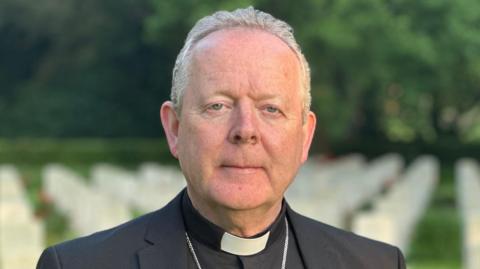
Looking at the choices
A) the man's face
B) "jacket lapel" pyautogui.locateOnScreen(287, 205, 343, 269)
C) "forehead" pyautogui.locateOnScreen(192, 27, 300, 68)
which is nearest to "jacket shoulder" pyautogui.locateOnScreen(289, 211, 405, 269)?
"jacket lapel" pyautogui.locateOnScreen(287, 205, 343, 269)

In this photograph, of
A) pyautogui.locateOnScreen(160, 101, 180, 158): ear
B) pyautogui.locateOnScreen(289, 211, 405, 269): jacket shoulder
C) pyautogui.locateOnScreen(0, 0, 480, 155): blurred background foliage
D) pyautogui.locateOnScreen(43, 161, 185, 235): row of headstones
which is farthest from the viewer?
pyautogui.locateOnScreen(0, 0, 480, 155): blurred background foliage

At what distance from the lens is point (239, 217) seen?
308 cm

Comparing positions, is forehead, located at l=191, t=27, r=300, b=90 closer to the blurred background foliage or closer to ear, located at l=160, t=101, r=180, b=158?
ear, located at l=160, t=101, r=180, b=158

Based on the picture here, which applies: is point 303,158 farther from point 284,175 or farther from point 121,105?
point 121,105

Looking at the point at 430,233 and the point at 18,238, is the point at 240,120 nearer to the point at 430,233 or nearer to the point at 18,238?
the point at 18,238

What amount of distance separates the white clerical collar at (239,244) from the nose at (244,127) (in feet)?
1.00

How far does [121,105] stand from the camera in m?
45.6

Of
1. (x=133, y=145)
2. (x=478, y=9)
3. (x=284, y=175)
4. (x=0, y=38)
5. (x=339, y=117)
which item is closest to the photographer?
(x=284, y=175)

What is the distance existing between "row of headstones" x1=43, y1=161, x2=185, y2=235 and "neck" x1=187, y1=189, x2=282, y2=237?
840 centimetres

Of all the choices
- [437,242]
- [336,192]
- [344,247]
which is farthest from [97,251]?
[437,242]

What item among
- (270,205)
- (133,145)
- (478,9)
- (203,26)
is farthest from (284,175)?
(133,145)

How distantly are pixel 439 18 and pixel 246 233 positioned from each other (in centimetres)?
2646

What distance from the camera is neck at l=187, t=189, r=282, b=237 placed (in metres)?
3.08

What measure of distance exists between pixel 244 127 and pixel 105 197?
12.5 metres
